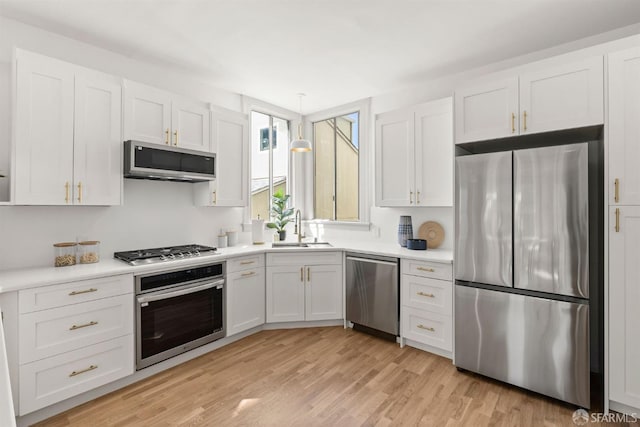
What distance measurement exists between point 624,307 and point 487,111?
164cm

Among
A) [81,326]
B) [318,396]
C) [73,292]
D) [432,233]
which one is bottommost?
[318,396]

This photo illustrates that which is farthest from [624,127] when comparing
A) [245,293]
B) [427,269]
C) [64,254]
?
[64,254]

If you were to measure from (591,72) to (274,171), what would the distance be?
348 cm

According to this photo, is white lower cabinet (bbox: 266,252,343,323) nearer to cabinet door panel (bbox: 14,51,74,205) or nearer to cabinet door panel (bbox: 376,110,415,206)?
cabinet door panel (bbox: 376,110,415,206)

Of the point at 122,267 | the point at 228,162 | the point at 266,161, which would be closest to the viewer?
Answer: the point at 122,267

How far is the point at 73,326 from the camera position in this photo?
2.15m

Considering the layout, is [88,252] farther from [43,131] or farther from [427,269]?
[427,269]

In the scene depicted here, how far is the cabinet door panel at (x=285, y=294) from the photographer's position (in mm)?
3484

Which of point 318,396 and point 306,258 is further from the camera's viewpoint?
point 306,258

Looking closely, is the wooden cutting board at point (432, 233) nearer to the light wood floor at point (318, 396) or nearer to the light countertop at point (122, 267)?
the light countertop at point (122, 267)

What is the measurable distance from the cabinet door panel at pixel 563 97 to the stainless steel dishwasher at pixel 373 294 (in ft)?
5.42

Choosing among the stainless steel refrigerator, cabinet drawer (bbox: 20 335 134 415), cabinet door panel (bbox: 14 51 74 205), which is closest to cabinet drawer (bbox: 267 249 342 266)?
the stainless steel refrigerator

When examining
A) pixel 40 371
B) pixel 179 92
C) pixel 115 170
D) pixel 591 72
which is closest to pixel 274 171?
pixel 179 92

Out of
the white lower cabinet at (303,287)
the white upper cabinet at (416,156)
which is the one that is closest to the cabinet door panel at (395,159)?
the white upper cabinet at (416,156)
